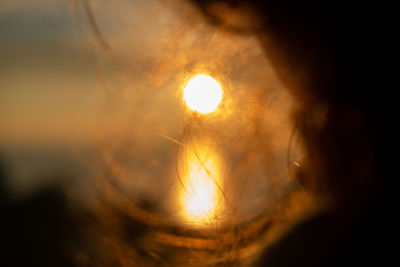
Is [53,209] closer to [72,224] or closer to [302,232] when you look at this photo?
[72,224]

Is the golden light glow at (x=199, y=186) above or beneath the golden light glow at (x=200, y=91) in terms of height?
beneath

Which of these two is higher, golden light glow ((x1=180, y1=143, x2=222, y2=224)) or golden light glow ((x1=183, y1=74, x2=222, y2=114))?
golden light glow ((x1=183, y1=74, x2=222, y2=114))

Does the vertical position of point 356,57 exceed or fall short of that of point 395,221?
it exceeds it

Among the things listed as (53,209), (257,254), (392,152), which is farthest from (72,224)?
(392,152)
